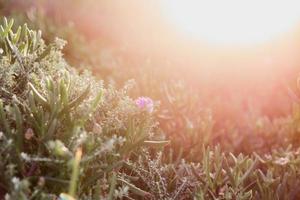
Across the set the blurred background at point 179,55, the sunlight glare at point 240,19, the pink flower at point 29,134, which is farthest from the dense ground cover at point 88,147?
the sunlight glare at point 240,19

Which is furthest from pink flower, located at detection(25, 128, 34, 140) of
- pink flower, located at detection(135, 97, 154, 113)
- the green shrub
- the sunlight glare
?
the sunlight glare

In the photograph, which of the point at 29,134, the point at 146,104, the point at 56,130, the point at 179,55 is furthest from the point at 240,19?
the point at 29,134

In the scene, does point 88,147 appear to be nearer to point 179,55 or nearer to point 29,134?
point 29,134

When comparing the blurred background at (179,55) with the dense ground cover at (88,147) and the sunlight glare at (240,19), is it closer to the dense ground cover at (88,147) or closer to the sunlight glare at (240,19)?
the sunlight glare at (240,19)

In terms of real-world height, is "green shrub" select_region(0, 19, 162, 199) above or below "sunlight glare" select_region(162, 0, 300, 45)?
below

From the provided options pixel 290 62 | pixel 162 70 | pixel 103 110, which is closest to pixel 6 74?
pixel 103 110

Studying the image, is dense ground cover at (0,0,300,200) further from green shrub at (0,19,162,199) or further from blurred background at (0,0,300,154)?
blurred background at (0,0,300,154)

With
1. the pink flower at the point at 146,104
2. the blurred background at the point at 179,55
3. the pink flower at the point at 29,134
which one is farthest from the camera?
the blurred background at the point at 179,55

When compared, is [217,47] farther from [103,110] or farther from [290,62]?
[103,110]

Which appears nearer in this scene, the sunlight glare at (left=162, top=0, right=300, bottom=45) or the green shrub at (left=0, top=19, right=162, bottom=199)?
the green shrub at (left=0, top=19, right=162, bottom=199)

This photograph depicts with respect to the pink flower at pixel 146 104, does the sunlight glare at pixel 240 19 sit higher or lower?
higher

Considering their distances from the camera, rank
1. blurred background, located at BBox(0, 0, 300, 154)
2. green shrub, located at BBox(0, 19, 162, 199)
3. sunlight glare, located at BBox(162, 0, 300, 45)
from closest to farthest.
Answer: green shrub, located at BBox(0, 19, 162, 199), blurred background, located at BBox(0, 0, 300, 154), sunlight glare, located at BBox(162, 0, 300, 45)
